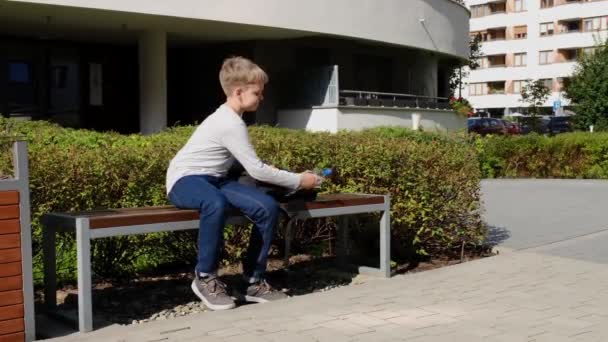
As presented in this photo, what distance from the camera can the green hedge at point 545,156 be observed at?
18.7 metres

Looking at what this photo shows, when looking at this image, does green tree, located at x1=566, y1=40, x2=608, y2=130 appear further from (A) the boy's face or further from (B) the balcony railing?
(A) the boy's face

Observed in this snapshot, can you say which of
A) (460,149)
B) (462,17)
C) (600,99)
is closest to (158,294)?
(460,149)

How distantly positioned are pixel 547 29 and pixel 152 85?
208ft

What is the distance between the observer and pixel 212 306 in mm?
5184

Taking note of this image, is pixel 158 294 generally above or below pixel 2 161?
below

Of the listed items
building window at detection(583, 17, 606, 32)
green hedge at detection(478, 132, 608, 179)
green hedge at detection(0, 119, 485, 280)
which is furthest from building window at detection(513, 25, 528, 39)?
green hedge at detection(0, 119, 485, 280)

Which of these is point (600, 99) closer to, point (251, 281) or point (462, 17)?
point (462, 17)

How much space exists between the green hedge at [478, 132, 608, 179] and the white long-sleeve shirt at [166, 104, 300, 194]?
46.0ft

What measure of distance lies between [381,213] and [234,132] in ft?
6.19

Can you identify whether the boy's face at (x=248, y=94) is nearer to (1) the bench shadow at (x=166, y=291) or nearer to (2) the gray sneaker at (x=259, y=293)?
(2) the gray sneaker at (x=259, y=293)

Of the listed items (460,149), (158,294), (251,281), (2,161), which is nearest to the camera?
(2,161)

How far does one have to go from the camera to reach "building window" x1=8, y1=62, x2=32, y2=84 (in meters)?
19.8

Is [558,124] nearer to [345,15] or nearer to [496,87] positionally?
[496,87]

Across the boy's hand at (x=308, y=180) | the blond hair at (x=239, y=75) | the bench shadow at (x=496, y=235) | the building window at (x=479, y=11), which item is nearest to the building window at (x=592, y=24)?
the building window at (x=479, y=11)
